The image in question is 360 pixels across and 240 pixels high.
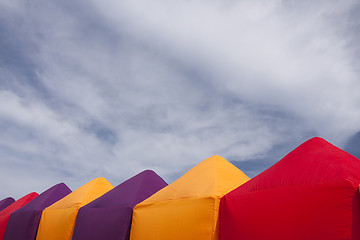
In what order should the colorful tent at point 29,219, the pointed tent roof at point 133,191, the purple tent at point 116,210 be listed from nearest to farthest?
the purple tent at point 116,210 < the pointed tent roof at point 133,191 < the colorful tent at point 29,219

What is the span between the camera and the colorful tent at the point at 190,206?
4.64 metres

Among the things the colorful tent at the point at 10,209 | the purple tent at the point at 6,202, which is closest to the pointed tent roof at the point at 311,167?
the colorful tent at the point at 10,209

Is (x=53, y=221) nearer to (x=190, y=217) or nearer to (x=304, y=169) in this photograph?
(x=190, y=217)

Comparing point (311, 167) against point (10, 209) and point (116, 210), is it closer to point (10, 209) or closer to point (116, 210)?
point (116, 210)

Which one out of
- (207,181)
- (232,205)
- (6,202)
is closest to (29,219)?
(6,202)

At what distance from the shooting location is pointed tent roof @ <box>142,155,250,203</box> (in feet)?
16.6

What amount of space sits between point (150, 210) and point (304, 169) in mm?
2845

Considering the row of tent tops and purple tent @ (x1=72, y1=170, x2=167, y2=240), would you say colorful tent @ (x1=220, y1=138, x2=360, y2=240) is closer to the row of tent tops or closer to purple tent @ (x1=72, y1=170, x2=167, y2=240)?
the row of tent tops

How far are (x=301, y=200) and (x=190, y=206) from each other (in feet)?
6.05

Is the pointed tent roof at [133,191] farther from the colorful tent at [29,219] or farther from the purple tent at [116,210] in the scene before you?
the colorful tent at [29,219]

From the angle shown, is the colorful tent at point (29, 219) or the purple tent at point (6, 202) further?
the purple tent at point (6, 202)

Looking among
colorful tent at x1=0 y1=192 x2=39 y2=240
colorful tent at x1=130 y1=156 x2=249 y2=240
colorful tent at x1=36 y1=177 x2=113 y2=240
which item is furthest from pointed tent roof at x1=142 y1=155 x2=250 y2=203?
colorful tent at x1=0 y1=192 x2=39 y2=240

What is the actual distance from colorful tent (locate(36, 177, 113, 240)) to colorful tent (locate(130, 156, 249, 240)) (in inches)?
90.6

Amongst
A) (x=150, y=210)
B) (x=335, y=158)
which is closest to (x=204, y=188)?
(x=150, y=210)
